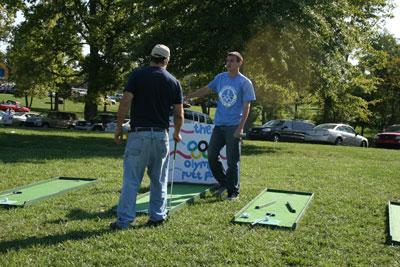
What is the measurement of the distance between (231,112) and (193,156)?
164 centimetres

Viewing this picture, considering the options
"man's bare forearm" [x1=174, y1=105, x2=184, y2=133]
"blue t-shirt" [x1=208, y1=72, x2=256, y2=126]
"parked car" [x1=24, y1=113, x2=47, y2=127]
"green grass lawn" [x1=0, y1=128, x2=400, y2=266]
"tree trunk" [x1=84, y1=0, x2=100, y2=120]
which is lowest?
"green grass lawn" [x1=0, y1=128, x2=400, y2=266]

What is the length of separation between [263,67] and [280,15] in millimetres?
2802

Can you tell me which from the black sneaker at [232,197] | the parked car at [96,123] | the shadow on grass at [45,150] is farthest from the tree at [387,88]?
the black sneaker at [232,197]

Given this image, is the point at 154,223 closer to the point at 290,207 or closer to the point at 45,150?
the point at 290,207

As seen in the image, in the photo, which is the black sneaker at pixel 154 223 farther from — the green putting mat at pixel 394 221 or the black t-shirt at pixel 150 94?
the green putting mat at pixel 394 221

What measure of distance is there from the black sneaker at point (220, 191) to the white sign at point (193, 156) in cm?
62

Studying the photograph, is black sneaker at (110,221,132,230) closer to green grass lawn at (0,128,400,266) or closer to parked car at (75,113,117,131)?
green grass lawn at (0,128,400,266)

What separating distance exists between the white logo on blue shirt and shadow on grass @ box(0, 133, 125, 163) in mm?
5019

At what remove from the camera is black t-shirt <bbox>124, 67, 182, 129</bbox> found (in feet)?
17.6

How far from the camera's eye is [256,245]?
4.89 m

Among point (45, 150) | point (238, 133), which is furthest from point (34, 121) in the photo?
point (238, 133)

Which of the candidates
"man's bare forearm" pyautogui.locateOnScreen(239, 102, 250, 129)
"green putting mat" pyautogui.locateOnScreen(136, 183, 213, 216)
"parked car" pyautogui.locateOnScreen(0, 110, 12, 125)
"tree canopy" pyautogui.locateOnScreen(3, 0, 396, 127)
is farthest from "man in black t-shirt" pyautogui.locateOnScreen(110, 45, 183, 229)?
"parked car" pyautogui.locateOnScreen(0, 110, 12, 125)

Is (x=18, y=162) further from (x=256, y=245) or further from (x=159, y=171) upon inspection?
(x=256, y=245)

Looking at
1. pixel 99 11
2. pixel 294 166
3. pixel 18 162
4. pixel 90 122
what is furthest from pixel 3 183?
pixel 90 122
